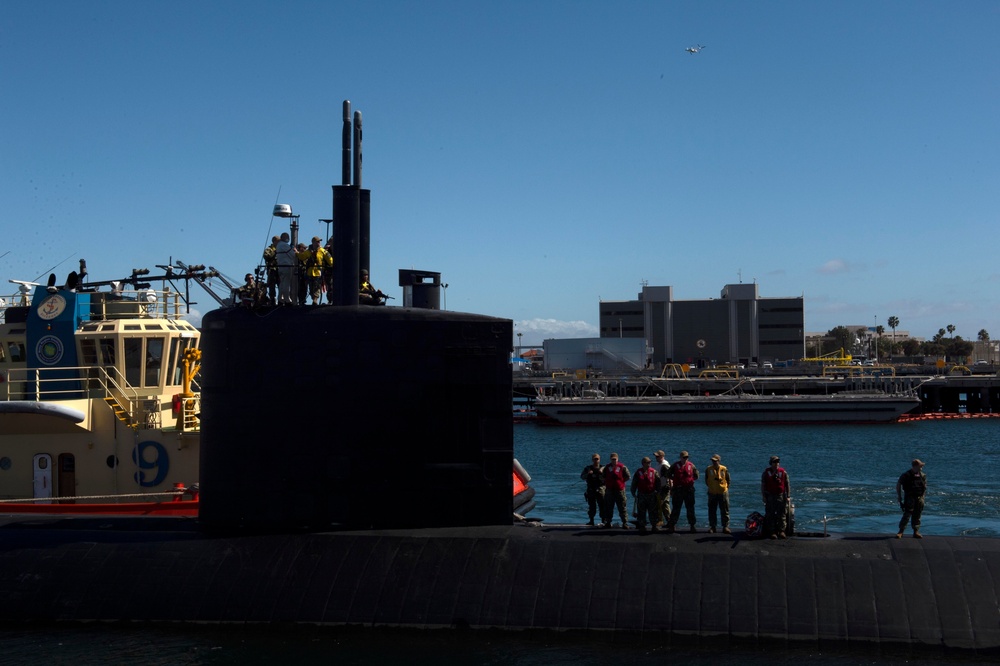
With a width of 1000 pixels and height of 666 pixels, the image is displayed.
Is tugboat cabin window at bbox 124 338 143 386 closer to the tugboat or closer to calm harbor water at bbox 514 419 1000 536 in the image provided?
the tugboat

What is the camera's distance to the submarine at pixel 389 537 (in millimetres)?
11016

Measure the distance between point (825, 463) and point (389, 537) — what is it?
2819cm

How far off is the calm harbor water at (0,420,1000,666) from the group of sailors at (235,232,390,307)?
3.84 metres

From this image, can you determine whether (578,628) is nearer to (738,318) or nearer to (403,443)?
(403,443)

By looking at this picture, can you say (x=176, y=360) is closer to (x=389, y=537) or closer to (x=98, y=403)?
(x=98, y=403)

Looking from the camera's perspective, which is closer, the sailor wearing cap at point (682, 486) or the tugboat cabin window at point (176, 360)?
the sailor wearing cap at point (682, 486)

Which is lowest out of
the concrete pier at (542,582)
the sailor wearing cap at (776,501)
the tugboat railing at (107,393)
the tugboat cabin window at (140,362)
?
the concrete pier at (542,582)

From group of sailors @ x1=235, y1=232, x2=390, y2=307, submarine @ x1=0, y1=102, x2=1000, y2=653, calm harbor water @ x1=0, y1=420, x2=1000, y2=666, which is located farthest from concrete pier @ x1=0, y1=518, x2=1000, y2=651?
group of sailors @ x1=235, y1=232, x2=390, y2=307

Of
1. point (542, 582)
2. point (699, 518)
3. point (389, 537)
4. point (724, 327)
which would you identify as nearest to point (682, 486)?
point (542, 582)

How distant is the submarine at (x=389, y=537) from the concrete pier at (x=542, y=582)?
22mm

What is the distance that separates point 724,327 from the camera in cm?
10544

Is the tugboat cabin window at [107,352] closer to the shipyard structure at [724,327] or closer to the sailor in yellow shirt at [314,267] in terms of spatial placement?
the sailor in yellow shirt at [314,267]

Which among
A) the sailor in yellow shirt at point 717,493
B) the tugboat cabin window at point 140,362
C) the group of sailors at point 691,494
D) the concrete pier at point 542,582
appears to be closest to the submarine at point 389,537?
the concrete pier at point 542,582

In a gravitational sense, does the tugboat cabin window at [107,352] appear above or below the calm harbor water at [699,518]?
above
